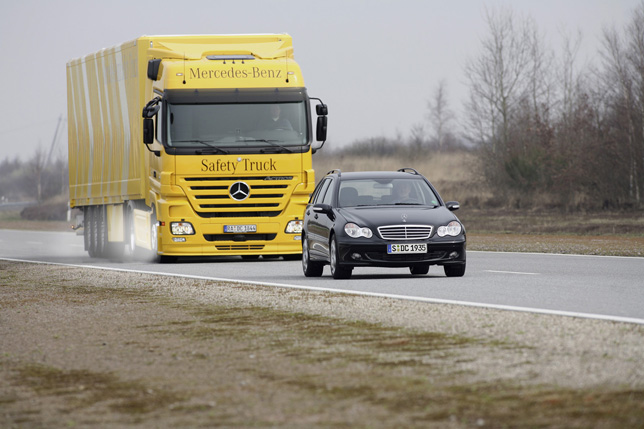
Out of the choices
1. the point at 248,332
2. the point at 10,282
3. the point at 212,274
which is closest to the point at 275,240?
the point at 212,274

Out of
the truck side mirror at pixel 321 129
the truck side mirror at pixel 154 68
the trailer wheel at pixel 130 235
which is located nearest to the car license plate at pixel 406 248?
the truck side mirror at pixel 321 129

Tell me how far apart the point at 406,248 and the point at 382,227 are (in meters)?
0.46

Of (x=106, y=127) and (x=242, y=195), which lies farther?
(x=106, y=127)

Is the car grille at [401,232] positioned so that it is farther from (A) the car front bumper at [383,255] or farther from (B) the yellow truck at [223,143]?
(B) the yellow truck at [223,143]

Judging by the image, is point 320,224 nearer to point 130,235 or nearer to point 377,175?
point 377,175

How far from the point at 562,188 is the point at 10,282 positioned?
33.4 metres

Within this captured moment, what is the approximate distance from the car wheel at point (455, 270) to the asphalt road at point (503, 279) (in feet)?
0.38

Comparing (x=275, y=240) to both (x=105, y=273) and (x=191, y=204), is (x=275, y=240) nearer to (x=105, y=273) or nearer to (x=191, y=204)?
(x=191, y=204)

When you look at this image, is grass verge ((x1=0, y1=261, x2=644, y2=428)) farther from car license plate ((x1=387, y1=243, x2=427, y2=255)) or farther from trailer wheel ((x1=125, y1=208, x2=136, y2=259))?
trailer wheel ((x1=125, y1=208, x2=136, y2=259))

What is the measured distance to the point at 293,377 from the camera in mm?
8148

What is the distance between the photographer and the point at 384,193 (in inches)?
724

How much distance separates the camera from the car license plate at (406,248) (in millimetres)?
17031

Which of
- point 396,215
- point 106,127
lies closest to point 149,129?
point 106,127

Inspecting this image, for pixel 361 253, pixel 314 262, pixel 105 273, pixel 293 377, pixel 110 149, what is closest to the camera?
pixel 293 377
